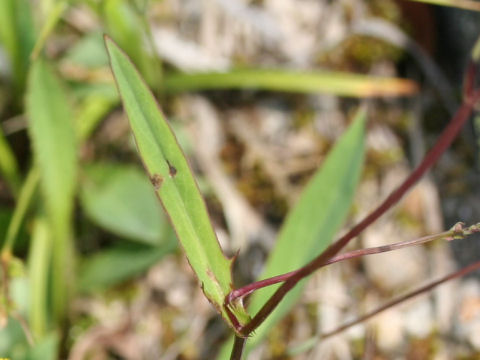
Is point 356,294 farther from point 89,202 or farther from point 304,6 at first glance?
point 304,6

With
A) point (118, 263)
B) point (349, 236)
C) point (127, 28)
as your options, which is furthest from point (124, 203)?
point (349, 236)

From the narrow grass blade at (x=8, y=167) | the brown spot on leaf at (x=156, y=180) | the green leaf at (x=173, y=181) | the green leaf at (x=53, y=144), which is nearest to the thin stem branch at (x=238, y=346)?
the green leaf at (x=173, y=181)

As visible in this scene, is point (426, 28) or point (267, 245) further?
point (426, 28)

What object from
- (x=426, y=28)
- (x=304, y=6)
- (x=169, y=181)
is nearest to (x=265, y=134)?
(x=304, y=6)

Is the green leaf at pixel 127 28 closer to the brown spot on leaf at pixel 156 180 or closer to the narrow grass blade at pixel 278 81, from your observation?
the narrow grass blade at pixel 278 81

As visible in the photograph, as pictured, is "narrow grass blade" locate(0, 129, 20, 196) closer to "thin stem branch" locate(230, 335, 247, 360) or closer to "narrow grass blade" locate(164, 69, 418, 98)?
"narrow grass blade" locate(164, 69, 418, 98)
